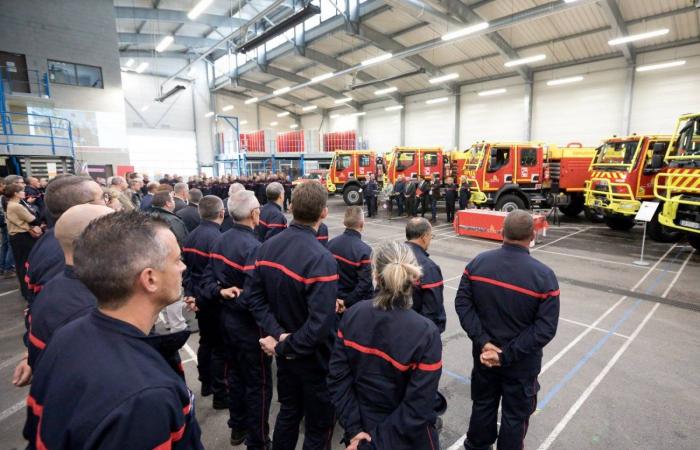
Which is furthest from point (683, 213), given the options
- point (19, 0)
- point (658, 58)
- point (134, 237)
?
point (19, 0)

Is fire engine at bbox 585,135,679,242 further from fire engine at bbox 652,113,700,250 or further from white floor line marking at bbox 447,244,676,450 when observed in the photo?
white floor line marking at bbox 447,244,676,450

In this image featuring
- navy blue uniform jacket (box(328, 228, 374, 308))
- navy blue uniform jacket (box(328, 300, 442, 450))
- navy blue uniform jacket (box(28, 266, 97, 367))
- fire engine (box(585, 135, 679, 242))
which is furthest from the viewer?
fire engine (box(585, 135, 679, 242))

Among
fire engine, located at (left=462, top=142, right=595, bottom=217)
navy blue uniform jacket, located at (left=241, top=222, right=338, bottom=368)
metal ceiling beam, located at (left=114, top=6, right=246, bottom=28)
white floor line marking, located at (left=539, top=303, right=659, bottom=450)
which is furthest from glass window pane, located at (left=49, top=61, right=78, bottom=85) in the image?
white floor line marking, located at (left=539, top=303, right=659, bottom=450)

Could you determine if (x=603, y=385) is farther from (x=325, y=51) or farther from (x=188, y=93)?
(x=188, y=93)

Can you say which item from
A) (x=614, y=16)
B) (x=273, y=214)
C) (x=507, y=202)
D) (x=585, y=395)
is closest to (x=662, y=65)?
(x=614, y=16)

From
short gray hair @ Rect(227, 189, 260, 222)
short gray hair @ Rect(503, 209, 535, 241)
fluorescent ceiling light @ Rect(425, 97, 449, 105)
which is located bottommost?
short gray hair @ Rect(503, 209, 535, 241)

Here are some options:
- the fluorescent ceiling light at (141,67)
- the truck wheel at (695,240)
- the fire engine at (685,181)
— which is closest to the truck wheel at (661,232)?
the truck wheel at (695,240)

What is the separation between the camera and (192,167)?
2947cm

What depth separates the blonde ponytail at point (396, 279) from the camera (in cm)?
167

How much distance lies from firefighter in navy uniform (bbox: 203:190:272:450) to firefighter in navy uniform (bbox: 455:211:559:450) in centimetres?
150

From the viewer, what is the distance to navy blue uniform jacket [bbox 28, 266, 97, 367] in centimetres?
154

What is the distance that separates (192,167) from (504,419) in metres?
31.0

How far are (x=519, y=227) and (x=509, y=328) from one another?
2.19 feet

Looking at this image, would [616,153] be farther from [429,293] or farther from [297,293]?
[297,293]
